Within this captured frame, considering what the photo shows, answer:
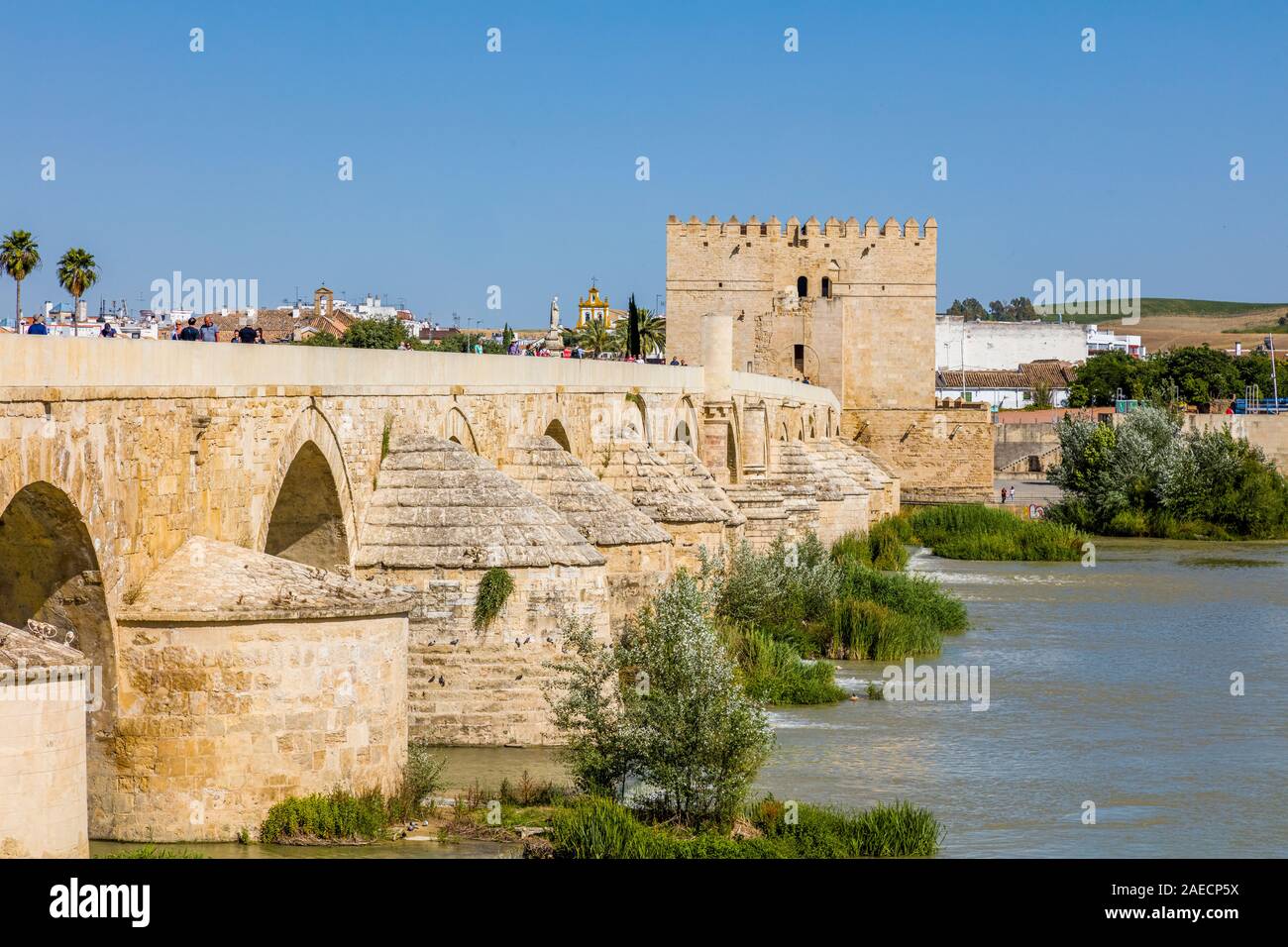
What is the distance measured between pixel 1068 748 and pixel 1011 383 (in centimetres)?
7374

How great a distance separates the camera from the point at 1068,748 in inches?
573

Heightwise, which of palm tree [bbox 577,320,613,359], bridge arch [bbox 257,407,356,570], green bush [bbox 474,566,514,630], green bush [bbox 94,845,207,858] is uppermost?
Result: palm tree [bbox 577,320,613,359]

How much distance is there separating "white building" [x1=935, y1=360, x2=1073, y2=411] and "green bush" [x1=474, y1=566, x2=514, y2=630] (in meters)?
70.9

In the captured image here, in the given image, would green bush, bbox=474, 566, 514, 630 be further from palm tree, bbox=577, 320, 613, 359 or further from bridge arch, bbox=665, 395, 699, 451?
palm tree, bbox=577, 320, 613, 359

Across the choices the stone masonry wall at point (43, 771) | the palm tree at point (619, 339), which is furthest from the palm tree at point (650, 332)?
the stone masonry wall at point (43, 771)

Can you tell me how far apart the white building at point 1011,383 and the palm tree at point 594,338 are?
23.3m

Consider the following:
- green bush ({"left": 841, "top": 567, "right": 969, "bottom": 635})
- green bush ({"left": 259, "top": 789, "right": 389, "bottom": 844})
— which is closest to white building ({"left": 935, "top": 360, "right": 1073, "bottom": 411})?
green bush ({"left": 841, "top": 567, "right": 969, "bottom": 635})

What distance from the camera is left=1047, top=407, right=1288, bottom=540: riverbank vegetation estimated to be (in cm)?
3722

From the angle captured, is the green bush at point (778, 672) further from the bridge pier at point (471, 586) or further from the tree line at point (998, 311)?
the tree line at point (998, 311)

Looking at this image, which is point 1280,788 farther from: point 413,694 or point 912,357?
point 912,357

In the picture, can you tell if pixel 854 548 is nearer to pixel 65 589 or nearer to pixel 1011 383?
pixel 65 589

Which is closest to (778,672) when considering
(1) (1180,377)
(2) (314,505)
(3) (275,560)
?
(2) (314,505)

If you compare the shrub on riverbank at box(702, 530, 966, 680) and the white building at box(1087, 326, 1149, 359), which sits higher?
the white building at box(1087, 326, 1149, 359)
